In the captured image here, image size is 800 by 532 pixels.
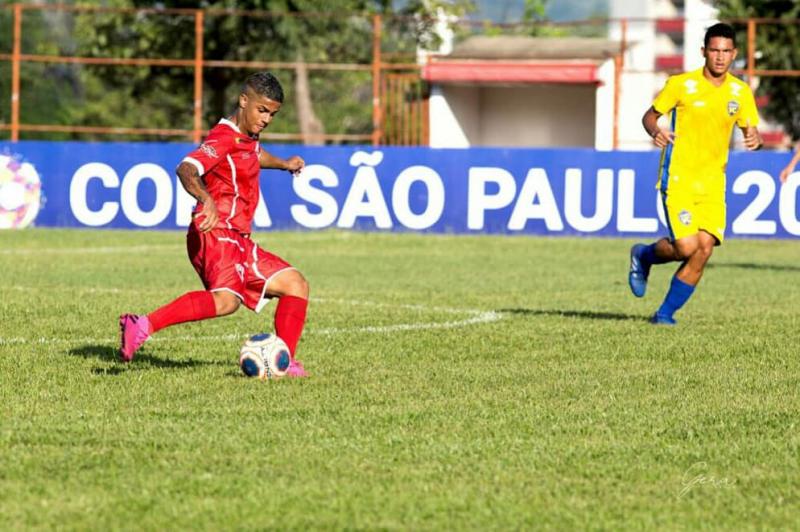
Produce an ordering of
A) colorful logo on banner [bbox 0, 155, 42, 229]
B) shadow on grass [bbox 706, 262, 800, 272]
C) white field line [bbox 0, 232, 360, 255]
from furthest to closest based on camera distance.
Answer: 1. colorful logo on banner [bbox 0, 155, 42, 229]
2. white field line [bbox 0, 232, 360, 255]
3. shadow on grass [bbox 706, 262, 800, 272]

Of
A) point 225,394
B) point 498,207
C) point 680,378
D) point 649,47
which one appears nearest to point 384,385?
point 225,394

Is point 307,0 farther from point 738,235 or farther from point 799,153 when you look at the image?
point 799,153

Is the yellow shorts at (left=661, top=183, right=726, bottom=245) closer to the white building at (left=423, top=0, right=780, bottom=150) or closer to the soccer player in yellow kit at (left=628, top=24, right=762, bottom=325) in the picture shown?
the soccer player in yellow kit at (left=628, top=24, right=762, bottom=325)

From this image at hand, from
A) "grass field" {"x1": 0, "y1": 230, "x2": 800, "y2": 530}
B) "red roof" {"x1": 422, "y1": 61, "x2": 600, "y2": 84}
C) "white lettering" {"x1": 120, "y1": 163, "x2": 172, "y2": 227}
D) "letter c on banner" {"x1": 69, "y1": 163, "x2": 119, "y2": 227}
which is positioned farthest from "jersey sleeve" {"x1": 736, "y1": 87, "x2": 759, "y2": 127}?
"red roof" {"x1": 422, "y1": 61, "x2": 600, "y2": 84}

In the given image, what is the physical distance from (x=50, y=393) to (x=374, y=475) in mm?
2340

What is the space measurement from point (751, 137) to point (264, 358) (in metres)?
4.27

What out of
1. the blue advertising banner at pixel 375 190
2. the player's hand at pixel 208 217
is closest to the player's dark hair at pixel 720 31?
the player's hand at pixel 208 217

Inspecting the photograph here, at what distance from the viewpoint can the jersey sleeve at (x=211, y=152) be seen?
25.1 ft

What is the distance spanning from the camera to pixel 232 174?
7922 mm

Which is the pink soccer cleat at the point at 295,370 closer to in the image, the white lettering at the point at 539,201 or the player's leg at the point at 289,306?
the player's leg at the point at 289,306

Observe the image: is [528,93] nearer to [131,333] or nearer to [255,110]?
[255,110]

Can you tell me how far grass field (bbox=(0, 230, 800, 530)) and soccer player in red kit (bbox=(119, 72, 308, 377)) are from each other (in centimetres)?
30

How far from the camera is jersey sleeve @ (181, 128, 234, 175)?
766cm

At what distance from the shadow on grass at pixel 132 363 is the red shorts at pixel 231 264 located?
0.55 m
